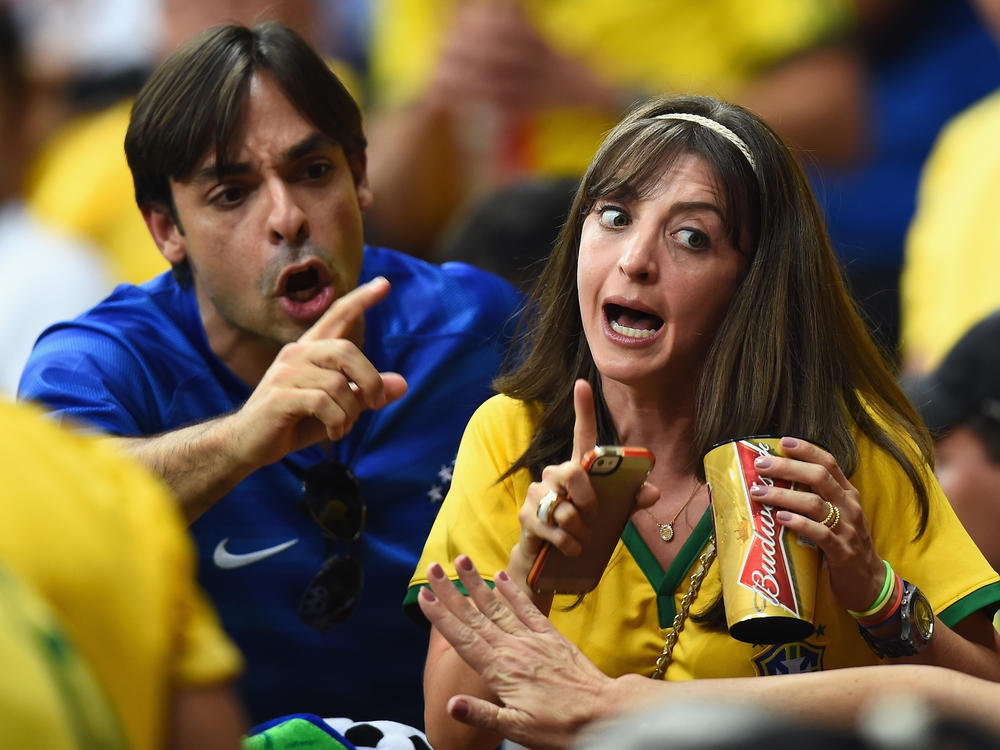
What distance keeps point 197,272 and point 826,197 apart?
2.04 m

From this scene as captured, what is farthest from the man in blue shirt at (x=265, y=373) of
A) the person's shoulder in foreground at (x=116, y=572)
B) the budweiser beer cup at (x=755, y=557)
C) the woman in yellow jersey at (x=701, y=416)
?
the person's shoulder in foreground at (x=116, y=572)

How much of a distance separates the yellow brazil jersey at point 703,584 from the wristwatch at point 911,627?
11 cm

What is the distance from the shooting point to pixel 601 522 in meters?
2.17

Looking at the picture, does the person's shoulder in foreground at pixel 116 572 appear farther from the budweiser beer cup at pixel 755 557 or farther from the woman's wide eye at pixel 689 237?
the woman's wide eye at pixel 689 237

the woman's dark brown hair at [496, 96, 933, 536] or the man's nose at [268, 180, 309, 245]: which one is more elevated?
the man's nose at [268, 180, 309, 245]

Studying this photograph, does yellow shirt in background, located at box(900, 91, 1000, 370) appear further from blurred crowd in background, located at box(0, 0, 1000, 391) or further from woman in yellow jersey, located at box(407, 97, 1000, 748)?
woman in yellow jersey, located at box(407, 97, 1000, 748)

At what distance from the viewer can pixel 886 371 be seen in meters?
2.62

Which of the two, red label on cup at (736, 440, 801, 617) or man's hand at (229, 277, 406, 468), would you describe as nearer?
red label on cup at (736, 440, 801, 617)

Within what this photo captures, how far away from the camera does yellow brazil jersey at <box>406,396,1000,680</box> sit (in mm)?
2350

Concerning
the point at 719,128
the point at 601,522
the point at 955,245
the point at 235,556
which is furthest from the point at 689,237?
the point at 955,245

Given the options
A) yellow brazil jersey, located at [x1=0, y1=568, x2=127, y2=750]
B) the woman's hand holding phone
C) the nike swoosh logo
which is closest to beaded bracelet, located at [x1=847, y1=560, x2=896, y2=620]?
the woman's hand holding phone

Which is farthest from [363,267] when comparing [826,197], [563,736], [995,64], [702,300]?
[995,64]

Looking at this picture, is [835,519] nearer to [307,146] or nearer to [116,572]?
[116,572]

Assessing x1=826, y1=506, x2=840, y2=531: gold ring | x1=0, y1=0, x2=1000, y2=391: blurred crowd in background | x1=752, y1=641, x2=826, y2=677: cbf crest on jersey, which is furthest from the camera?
x1=0, y1=0, x2=1000, y2=391: blurred crowd in background
